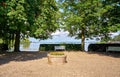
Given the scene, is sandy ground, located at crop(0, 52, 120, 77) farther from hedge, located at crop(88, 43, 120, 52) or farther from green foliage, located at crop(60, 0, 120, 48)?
hedge, located at crop(88, 43, 120, 52)

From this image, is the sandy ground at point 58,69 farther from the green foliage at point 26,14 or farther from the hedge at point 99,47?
the hedge at point 99,47

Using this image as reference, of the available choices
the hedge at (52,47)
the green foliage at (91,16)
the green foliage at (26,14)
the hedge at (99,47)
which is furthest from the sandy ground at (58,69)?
the hedge at (52,47)

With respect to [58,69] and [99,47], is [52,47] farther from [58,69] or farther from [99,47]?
[58,69]

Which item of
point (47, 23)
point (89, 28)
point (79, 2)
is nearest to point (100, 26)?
point (89, 28)

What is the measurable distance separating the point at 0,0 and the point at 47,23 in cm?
1002

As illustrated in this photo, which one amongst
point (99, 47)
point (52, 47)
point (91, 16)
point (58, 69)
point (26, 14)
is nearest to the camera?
point (58, 69)

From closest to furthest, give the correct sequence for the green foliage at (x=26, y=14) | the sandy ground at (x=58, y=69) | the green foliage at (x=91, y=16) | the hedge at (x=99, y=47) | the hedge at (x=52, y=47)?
1. the sandy ground at (x=58, y=69)
2. the green foliage at (x=26, y=14)
3. the green foliage at (x=91, y=16)
4. the hedge at (x=99, y=47)
5. the hedge at (x=52, y=47)

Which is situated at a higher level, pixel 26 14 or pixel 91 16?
pixel 91 16

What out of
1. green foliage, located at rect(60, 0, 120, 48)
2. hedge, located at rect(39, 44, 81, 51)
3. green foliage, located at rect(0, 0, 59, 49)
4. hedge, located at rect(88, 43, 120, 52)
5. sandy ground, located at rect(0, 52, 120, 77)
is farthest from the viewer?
hedge, located at rect(39, 44, 81, 51)

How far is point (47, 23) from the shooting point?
84.6 ft

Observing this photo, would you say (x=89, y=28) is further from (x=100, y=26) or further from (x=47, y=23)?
(x=47, y=23)

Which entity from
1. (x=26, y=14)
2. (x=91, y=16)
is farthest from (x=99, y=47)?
(x=26, y=14)

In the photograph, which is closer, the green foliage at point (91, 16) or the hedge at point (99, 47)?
the green foliage at point (91, 16)

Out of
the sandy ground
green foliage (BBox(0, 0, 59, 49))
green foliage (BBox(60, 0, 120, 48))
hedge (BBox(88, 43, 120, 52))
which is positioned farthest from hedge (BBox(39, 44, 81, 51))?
the sandy ground
